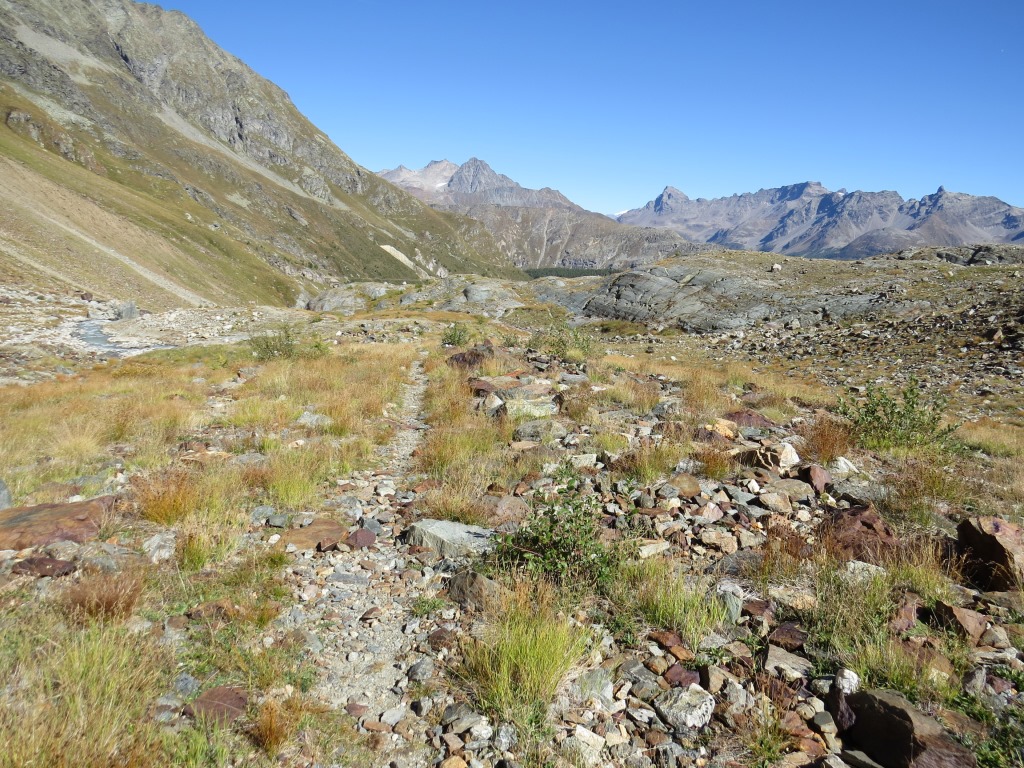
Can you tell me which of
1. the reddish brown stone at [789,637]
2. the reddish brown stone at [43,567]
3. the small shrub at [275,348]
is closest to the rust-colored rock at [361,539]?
the reddish brown stone at [43,567]

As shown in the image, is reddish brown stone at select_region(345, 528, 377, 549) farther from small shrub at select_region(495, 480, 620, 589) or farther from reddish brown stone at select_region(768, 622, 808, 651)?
reddish brown stone at select_region(768, 622, 808, 651)

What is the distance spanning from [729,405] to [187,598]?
11.9m

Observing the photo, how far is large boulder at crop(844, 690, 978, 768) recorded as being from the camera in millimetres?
2807

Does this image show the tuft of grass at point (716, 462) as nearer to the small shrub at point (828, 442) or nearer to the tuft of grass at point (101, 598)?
the small shrub at point (828, 442)

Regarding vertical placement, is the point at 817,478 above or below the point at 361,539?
above

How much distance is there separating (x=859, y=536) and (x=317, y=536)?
234 inches

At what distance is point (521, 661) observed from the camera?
3477 millimetres

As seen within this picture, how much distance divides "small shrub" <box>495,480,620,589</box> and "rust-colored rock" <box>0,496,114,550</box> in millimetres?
4339

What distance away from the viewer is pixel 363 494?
22.7 feet

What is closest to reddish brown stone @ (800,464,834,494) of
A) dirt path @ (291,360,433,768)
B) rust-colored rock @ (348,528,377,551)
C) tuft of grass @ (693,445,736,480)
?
tuft of grass @ (693,445,736,480)

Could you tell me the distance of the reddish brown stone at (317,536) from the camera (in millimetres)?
5359

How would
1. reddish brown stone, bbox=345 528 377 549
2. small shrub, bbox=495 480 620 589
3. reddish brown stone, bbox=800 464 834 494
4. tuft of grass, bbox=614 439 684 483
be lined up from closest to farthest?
small shrub, bbox=495 480 620 589, reddish brown stone, bbox=345 528 377 549, reddish brown stone, bbox=800 464 834 494, tuft of grass, bbox=614 439 684 483

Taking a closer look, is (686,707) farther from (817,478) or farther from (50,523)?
(50,523)

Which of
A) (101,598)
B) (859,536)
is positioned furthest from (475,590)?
(859,536)
